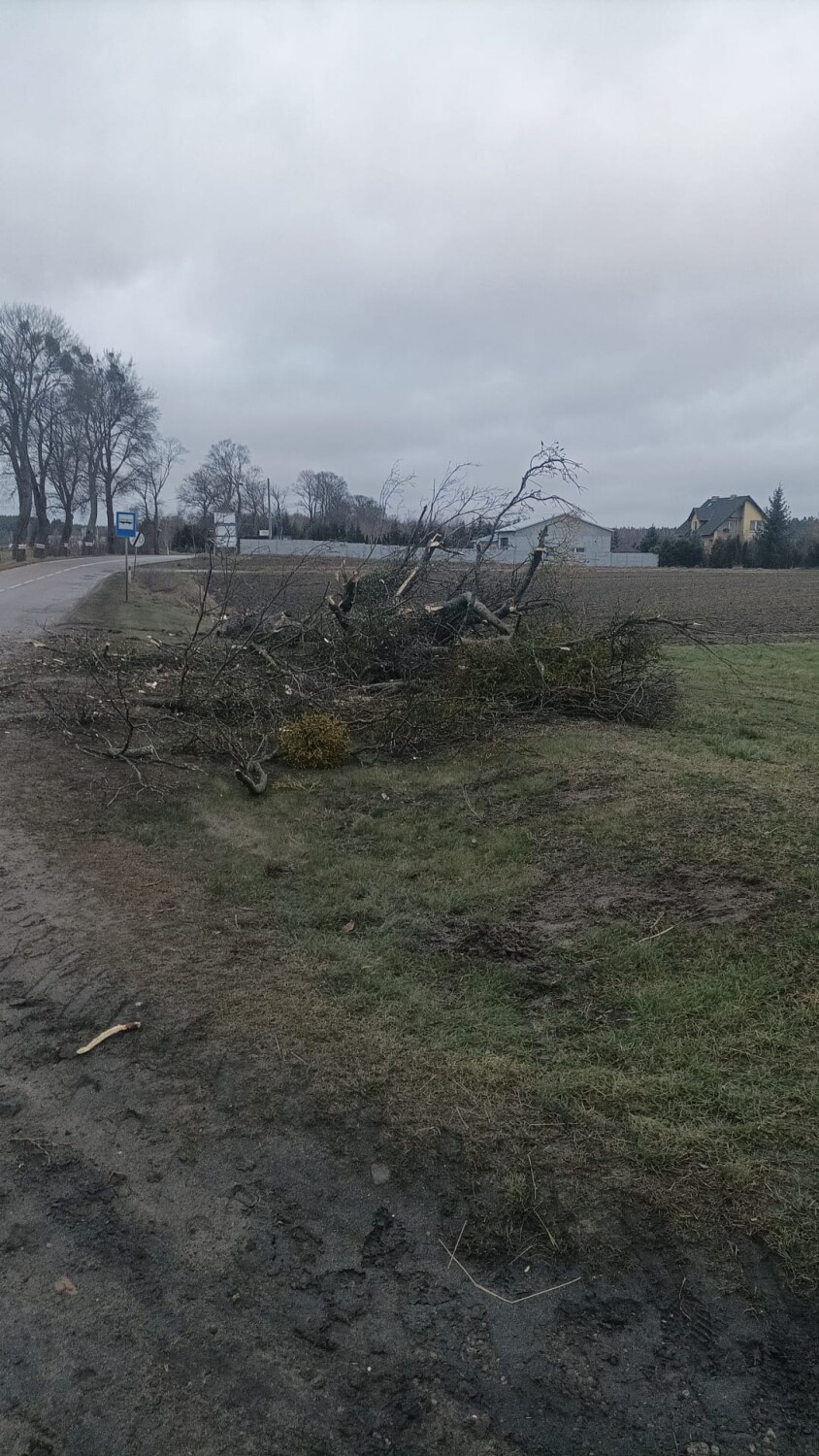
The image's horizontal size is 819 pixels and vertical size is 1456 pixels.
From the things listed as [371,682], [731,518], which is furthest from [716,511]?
[371,682]

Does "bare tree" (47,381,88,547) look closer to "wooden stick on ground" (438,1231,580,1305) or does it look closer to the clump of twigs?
the clump of twigs

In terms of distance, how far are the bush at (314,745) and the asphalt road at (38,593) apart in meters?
9.52

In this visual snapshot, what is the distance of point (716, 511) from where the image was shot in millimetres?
85938

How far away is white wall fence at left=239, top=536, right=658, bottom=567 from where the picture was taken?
495 inches

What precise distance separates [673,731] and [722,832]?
3090 millimetres

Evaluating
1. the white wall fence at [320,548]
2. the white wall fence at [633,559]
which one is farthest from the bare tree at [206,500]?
the white wall fence at [633,559]

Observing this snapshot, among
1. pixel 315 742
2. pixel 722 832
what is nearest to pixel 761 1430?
pixel 722 832

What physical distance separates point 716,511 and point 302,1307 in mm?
91554

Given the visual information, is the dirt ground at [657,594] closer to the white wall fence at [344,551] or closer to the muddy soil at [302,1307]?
the white wall fence at [344,551]

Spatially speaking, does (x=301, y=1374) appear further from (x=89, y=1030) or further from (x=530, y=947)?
(x=530, y=947)


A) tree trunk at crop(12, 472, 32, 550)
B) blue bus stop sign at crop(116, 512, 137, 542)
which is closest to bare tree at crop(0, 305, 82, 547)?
tree trunk at crop(12, 472, 32, 550)

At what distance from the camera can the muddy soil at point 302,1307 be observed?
6.63ft

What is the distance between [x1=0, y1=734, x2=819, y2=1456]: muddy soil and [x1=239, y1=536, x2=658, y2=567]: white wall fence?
9424 mm

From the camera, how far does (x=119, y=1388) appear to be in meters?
2.09
